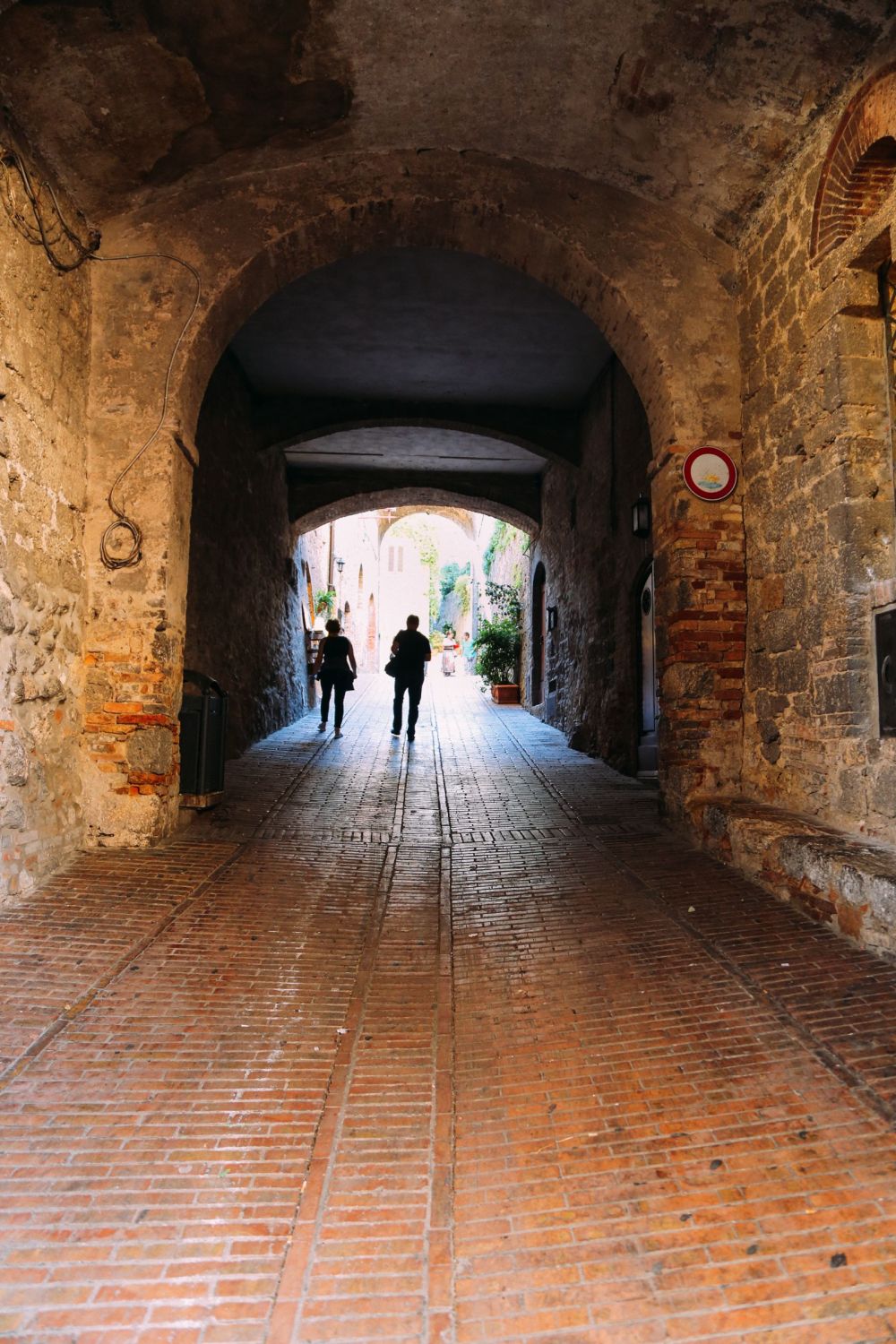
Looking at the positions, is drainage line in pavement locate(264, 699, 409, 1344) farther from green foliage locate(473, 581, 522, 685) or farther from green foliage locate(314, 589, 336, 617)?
green foliage locate(314, 589, 336, 617)

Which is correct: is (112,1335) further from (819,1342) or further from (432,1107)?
(819,1342)

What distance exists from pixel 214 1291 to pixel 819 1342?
1.12 meters

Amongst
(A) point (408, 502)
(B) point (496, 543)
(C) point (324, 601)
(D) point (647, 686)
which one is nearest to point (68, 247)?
(D) point (647, 686)

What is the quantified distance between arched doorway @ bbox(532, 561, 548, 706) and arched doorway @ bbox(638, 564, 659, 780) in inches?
204

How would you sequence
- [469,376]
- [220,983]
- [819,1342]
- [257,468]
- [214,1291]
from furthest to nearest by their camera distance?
[257,468], [469,376], [220,983], [214,1291], [819,1342]

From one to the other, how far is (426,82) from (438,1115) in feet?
16.3

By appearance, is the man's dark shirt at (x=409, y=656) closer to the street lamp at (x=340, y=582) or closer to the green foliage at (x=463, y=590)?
the street lamp at (x=340, y=582)

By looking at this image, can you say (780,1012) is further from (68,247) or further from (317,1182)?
(68,247)

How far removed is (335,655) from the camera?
10797 millimetres

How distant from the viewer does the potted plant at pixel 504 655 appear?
16109mm

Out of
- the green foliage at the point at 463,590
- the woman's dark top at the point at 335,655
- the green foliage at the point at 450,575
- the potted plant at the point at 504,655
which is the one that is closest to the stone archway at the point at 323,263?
the woman's dark top at the point at 335,655

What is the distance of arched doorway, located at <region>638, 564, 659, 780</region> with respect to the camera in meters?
8.14

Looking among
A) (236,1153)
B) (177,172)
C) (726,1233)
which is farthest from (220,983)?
(177,172)

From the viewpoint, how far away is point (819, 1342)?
1.38 metres
